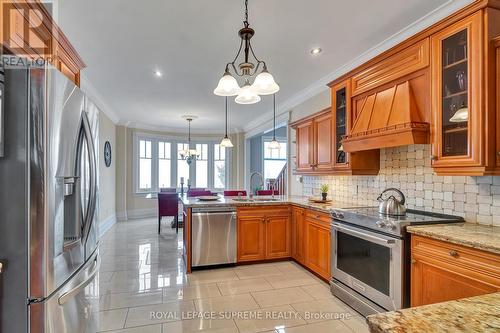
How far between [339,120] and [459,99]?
1505mm

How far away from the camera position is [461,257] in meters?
1.74

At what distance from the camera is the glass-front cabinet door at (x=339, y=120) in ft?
11.0

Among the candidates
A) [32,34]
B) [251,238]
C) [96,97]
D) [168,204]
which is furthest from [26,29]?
[168,204]

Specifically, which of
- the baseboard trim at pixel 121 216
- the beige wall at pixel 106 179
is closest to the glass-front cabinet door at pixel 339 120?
the beige wall at pixel 106 179

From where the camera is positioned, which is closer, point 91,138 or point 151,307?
point 91,138

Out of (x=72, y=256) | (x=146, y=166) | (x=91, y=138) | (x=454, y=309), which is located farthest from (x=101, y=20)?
(x=146, y=166)

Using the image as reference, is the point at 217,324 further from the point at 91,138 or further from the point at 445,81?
the point at 445,81

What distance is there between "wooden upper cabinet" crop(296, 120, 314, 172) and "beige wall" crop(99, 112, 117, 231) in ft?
13.2

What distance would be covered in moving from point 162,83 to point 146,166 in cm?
435

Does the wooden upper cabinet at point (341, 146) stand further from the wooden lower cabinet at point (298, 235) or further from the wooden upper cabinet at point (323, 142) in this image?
the wooden lower cabinet at point (298, 235)

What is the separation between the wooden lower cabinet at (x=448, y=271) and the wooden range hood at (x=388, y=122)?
913 mm

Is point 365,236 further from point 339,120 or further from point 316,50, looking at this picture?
point 316,50

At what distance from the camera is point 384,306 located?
225 centimetres

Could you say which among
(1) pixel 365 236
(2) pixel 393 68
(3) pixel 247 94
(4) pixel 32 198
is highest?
(2) pixel 393 68
